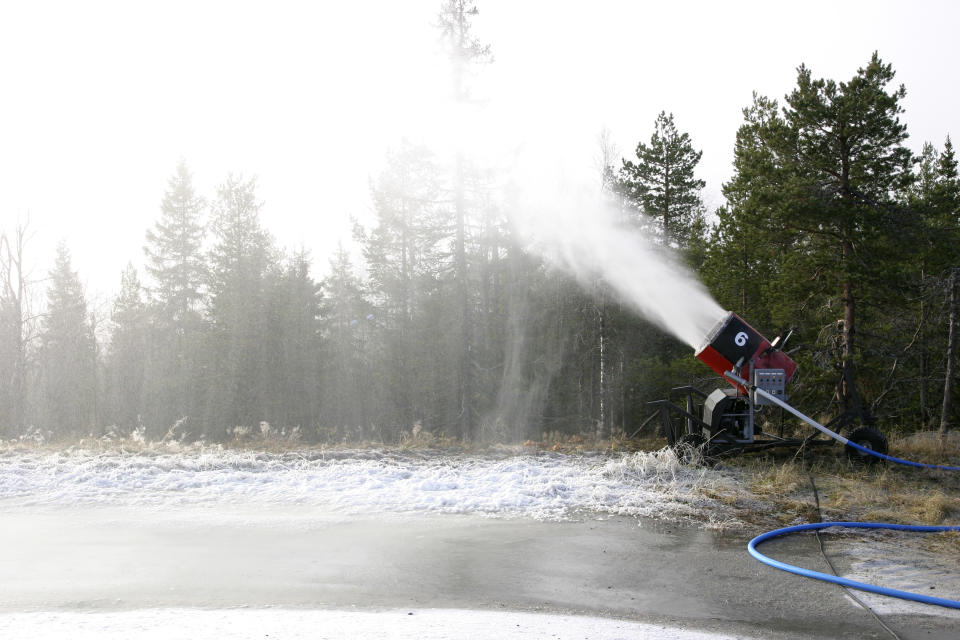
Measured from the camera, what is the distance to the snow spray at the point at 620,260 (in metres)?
12.0

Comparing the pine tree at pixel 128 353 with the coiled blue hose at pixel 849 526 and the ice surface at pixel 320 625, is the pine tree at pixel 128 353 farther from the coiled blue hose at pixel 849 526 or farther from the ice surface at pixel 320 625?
the coiled blue hose at pixel 849 526

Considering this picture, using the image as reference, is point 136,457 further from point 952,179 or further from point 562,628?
point 952,179

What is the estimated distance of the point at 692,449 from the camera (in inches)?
391

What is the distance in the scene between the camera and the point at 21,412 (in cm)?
3114

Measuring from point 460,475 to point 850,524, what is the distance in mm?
4967

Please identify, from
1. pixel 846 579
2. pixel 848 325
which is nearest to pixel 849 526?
pixel 846 579

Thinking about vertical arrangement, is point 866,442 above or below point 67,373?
below

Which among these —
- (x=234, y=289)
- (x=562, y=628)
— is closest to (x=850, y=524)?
(x=562, y=628)

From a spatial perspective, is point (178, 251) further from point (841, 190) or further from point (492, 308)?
point (841, 190)

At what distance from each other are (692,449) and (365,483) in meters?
4.86

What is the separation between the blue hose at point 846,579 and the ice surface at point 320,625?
5.28 feet

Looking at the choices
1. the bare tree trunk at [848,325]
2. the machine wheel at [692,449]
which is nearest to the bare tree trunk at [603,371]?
the bare tree trunk at [848,325]

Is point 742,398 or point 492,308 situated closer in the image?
point 742,398

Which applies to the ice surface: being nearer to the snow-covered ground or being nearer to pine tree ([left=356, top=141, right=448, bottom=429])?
the snow-covered ground
